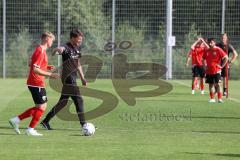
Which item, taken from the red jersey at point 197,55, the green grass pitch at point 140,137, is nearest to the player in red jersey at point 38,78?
the green grass pitch at point 140,137

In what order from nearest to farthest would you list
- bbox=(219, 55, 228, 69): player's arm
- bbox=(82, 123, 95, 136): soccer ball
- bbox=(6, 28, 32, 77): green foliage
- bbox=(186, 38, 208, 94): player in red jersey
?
bbox=(82, 123, 95, 136): soccer ball < bbox=(219, 55, 228, 69): player's arm < bbox=(186, 38, 208, 94): player in red jersey < bbox=(6, 28, 32, 77): green foliage

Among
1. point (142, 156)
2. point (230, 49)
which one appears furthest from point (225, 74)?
point (142, 156)

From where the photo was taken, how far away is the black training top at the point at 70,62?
14352 mm

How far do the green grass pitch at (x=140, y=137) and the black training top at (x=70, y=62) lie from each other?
3.51ft

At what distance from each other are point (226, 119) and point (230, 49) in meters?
8.21

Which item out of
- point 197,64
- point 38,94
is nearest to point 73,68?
point 38,94

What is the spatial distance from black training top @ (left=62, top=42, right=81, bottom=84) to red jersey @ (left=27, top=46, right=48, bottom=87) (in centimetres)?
68

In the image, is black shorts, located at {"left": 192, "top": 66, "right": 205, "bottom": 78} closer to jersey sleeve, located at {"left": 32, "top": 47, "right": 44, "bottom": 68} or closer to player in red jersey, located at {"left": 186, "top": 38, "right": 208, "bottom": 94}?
player in red jersey, located at {"left": 186, "top": 38, "right": 208, "bottom": 94}

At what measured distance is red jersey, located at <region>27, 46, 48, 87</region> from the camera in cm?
1359

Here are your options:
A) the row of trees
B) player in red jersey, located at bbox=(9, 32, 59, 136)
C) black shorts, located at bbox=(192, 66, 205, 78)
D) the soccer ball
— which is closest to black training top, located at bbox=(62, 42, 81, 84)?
player in red jersey, located at bbox=(9, 32, 59, 136)

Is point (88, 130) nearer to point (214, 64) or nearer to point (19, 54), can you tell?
point (214, 64)

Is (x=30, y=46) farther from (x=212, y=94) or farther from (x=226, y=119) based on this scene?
(x=226, y=119)

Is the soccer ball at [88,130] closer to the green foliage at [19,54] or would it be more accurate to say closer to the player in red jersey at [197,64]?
the player in red jersey at [197,64]

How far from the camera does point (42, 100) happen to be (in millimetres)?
13891
